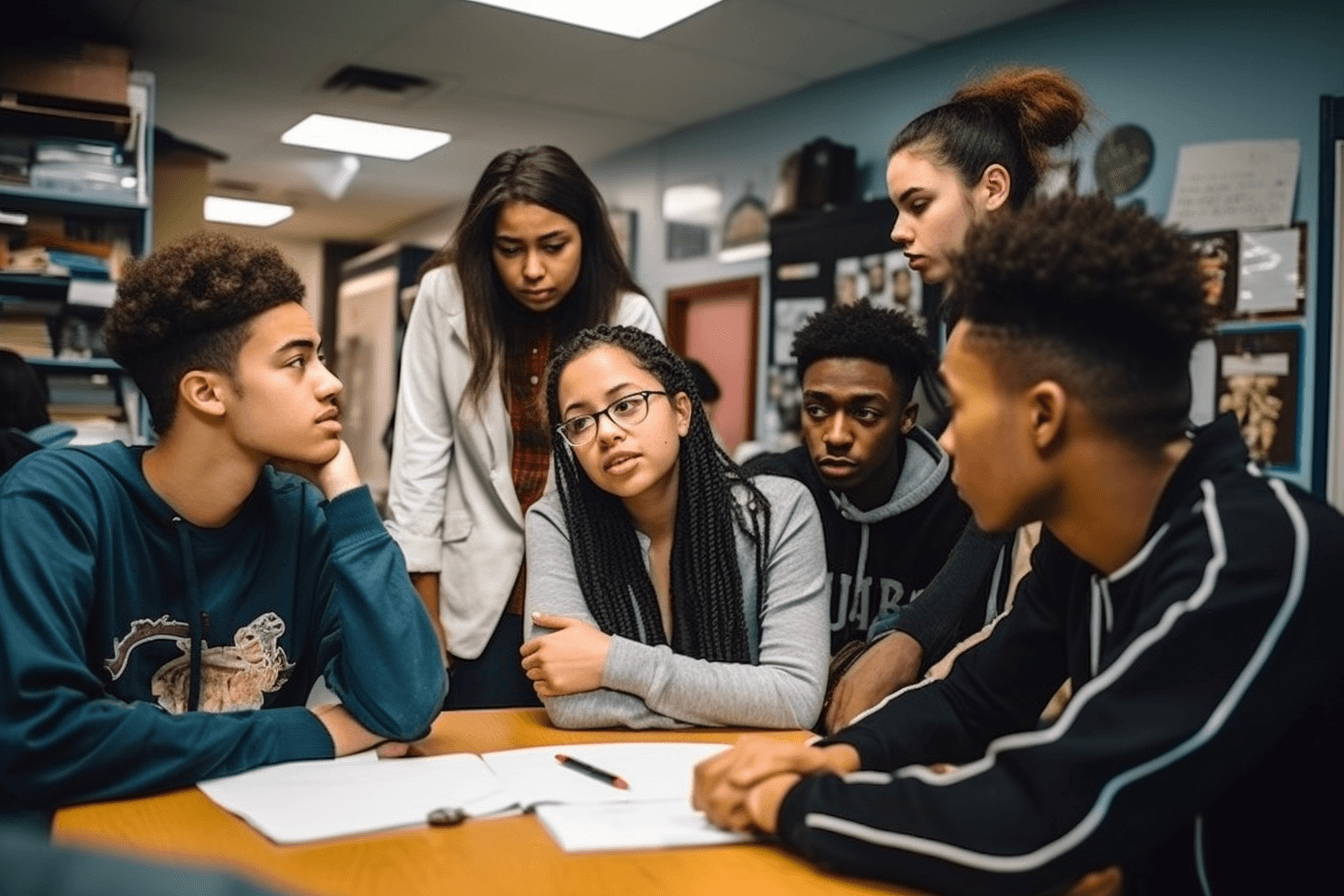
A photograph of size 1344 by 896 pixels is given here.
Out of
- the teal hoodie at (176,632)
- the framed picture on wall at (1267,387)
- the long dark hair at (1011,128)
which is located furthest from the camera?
the framed picture on wall at (1267,387)

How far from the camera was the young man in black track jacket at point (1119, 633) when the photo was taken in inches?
32.9

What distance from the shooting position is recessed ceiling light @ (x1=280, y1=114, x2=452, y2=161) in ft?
19.9

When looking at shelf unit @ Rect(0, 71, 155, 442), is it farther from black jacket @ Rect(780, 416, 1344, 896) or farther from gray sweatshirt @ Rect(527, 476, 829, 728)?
black jacket @ Rect(780, 416, 1344, 896)

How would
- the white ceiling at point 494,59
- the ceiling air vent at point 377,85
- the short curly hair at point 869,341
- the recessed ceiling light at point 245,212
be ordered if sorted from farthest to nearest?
the recessed ceiling light at point 245,212 → the ceiling air vent at point 377,85 → the white ceiling at point 494,59 → the short curly hair at point 869,341

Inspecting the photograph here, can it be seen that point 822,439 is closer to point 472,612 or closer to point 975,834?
point 472,612

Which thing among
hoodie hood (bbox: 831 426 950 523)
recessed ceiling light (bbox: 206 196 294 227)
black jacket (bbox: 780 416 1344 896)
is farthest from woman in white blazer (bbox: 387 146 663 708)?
recessed ceiling light (bbox: 206 196 294 227)

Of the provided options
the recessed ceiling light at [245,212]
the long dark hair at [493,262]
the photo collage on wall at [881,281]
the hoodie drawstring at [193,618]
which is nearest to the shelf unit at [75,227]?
the long dark hair at [493,262]

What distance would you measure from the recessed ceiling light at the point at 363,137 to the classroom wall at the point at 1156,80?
2.11 meters

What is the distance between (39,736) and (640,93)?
478cm

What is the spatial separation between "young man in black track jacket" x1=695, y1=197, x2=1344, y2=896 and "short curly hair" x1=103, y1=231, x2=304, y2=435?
32.9 inches

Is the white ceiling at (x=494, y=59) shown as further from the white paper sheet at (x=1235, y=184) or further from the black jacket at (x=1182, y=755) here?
the black jacket at (x=1182, y=755)

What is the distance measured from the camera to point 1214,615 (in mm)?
846

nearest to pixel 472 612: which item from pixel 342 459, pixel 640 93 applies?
Result: pixel 342 459

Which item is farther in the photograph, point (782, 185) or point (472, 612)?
point (782, 185)
